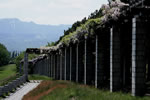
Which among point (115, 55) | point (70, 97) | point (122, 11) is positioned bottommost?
point (70, 97)

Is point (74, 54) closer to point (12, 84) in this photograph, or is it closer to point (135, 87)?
point (12, 84)

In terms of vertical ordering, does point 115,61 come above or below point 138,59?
below

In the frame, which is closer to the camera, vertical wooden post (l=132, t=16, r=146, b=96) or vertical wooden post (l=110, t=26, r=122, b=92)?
vertical wooden post (l=132, t=16, r=146, b=96)

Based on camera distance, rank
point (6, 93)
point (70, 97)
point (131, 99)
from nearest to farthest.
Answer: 1. point (131, 99)
2. point (70, 97)
3. point (6, 93)

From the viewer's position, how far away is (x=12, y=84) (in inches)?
1770

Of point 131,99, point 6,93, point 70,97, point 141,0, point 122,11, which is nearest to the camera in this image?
point 131,99

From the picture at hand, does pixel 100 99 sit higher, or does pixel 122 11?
pixel 122 11

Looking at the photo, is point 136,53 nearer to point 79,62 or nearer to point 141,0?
point 141,0

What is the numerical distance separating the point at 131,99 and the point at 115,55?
8403 millimetres

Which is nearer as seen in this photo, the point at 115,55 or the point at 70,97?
the point at 70,97

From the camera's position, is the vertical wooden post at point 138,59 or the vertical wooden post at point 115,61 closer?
the vertical wooden post at point 138,59

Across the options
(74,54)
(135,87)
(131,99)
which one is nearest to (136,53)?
(135,87)

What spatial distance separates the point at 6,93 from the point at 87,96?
23.1 meters

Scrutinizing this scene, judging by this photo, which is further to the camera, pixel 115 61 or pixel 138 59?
pixel 115 61
